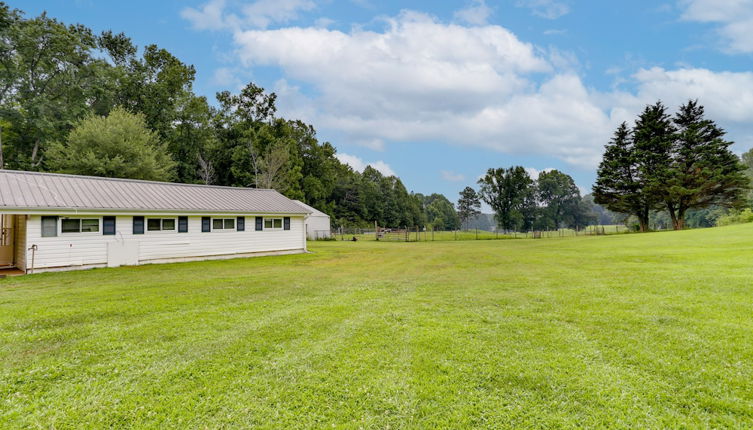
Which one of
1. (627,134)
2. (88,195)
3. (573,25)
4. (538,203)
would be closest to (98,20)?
(88,195)

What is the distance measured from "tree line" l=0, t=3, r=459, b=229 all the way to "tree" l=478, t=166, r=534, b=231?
87.5 ft

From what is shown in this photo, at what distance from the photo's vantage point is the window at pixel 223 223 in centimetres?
1628

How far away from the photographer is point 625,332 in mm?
5086

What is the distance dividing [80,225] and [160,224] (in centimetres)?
266

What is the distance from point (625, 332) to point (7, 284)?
15496 mm

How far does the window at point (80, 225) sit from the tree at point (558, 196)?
3261 inches

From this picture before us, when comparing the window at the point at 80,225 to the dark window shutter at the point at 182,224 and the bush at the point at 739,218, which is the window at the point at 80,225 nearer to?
the dark window shutter at the point at 182,224

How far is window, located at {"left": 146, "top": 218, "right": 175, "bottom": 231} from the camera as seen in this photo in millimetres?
14312

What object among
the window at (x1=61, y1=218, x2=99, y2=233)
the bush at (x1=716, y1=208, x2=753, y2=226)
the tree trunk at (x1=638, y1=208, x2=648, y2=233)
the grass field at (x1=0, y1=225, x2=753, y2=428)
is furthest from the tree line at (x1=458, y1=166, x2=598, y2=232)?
the window at (x1=61, y1=218, x2=99, y2=233)

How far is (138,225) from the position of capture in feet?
46.0

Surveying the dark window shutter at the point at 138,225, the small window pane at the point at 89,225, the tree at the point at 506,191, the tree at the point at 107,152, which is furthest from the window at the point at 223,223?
the tree at the point at 506,191

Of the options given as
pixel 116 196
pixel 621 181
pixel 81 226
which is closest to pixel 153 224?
pixel 116 196

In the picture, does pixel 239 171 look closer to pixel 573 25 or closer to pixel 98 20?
pixel 98 20

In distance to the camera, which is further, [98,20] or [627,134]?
[627,134]
